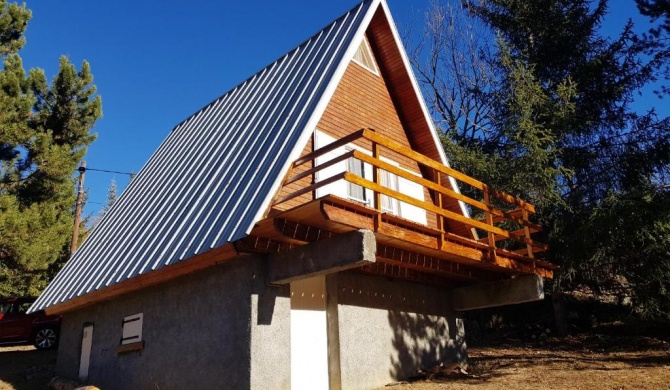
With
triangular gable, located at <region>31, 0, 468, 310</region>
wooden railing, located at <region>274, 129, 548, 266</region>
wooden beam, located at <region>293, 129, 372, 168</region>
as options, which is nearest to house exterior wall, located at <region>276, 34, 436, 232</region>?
triangular gable, located at <region>31, 0, 468, 310</region>

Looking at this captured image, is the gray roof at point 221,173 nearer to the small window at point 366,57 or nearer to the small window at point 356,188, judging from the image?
the small window at point 366,57

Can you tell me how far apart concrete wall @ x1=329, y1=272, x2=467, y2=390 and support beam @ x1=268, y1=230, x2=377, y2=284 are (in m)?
2.18

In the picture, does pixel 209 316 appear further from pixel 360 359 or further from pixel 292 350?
pixel 360 359

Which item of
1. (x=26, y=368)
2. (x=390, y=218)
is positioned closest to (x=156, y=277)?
(x=390, y=218)

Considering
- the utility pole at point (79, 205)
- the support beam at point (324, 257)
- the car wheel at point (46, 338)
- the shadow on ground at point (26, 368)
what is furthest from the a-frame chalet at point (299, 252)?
the utility pole at point (79, 205)

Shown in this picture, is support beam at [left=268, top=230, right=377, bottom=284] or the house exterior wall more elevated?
the house exterior wall

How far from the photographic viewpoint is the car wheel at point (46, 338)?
793 inches

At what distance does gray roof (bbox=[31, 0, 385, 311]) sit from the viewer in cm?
954

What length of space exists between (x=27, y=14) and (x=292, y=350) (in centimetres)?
2276

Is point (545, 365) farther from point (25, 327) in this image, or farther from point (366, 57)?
point (25, 327)

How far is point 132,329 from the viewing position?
11.9 meters

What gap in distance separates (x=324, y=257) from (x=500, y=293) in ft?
21.1

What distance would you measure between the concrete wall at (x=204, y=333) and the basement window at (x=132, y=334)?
0.45ft

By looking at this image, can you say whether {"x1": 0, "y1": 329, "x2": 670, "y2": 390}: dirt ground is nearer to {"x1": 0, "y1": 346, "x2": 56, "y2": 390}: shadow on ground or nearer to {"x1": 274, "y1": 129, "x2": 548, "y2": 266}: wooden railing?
{"x1": 0, "y1": 346, "x2": 56, "y2": 390}: shadow on ground
